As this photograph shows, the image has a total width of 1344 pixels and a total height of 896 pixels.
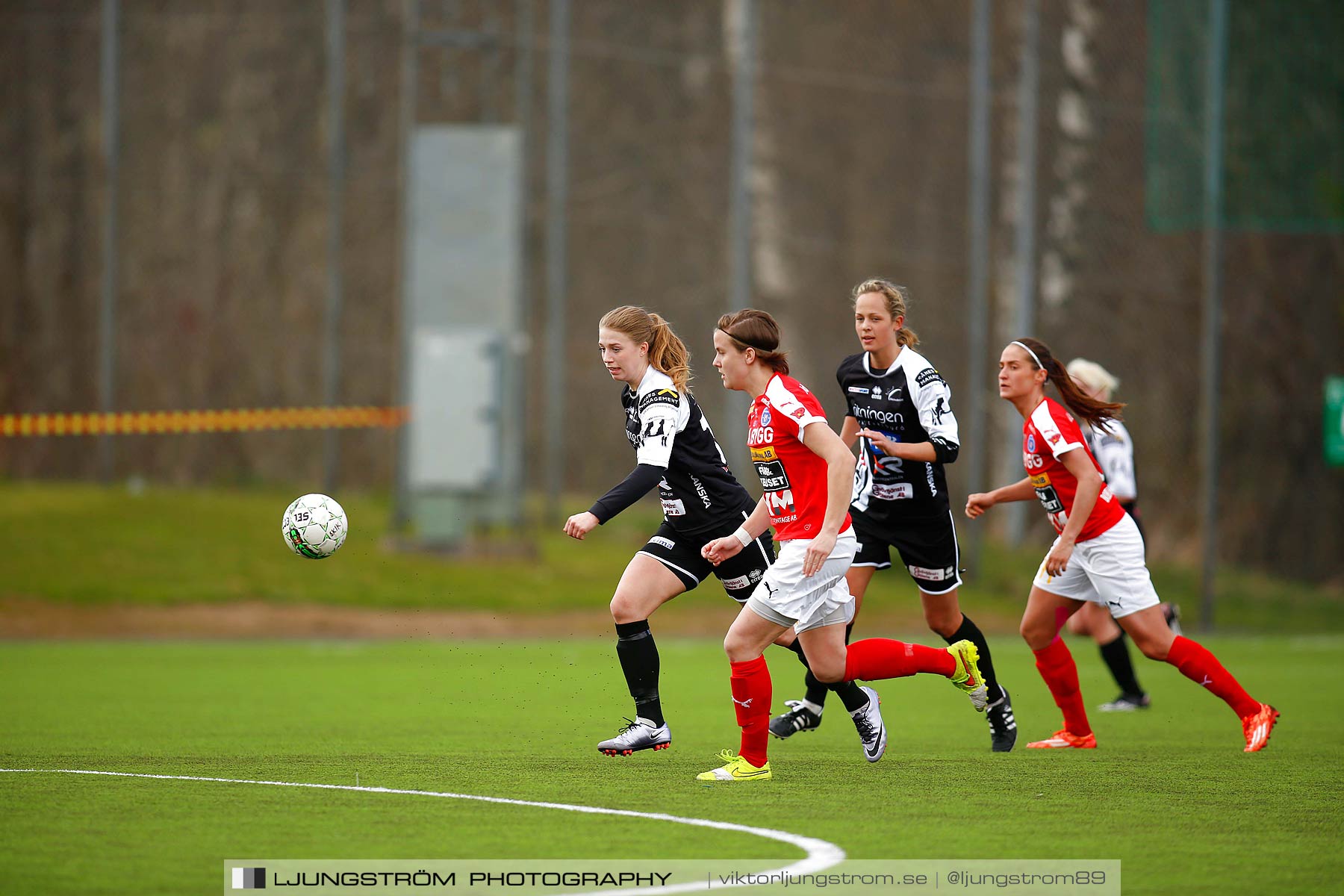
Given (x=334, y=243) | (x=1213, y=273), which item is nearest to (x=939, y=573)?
(x=1213, y=273)

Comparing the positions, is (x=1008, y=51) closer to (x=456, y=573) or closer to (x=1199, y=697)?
(x=456, y=573)

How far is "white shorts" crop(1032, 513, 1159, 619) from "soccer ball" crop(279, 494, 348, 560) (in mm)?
3491

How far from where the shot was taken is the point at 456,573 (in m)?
18.4

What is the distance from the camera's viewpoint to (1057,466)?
7.89 metres

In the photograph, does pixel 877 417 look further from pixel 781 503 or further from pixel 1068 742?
pixel 1068 742

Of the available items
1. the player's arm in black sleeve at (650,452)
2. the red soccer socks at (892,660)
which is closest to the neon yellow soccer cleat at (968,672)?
the red soccer socks at (892,660)

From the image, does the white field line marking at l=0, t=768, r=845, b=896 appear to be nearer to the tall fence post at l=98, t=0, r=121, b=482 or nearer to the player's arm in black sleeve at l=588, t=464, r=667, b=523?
the player's arm in black sleeve at l=588, t=464, r=667, b=523

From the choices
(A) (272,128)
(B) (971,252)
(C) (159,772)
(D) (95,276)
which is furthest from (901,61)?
(C) (159,772)

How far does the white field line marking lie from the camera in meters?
4.87

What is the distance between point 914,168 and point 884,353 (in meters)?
15.4

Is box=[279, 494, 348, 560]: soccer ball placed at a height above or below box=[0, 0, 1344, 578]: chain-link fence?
below

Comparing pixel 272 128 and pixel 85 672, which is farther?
pixel 272 128

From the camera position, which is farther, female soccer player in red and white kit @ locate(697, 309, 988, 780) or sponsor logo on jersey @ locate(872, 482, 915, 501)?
sponsor logo on jersey @ locate(872, 482, 915, 501)

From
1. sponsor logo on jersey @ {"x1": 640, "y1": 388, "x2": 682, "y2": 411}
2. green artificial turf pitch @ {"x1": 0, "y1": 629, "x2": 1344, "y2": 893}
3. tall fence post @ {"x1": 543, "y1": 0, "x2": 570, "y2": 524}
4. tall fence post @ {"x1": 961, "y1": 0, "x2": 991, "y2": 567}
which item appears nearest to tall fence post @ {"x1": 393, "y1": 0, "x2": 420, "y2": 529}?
tall fence post @ {"x1": 543, "y1": 0, "x2": 570, "y2": 524}
